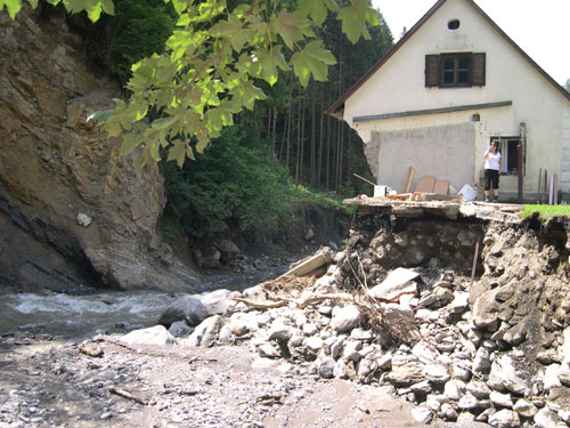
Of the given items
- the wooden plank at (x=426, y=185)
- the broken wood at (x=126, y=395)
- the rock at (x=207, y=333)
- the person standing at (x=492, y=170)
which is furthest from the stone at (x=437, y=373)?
the wooden plank at (x=426, y=185)

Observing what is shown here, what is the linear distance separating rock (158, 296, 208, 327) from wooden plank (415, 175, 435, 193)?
7.95 m

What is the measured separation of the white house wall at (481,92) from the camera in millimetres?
16844

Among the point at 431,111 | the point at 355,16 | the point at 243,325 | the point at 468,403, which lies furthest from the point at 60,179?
the point at 355,16

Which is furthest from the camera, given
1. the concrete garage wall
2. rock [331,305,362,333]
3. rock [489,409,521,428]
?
the concrete garage wall

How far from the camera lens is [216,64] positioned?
2.74 metres

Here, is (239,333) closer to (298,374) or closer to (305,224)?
(298,374)

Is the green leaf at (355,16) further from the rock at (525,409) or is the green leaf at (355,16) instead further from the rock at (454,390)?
the rock at (454,390)

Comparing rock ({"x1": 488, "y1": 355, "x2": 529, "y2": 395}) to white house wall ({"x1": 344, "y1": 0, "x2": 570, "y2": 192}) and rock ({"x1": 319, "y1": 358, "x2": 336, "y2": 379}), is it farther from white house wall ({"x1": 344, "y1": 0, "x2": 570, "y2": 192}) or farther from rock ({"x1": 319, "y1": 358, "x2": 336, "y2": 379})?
white house wall ({"x1": 344, "y1": 0, "x2": 570, "y2": 192})

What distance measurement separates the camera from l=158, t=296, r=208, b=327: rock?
39.5 ft

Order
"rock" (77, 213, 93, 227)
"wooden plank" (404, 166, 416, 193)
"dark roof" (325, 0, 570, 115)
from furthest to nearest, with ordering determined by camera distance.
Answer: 1. "rock" (77, 213, 93, 227)
2. "wooden plank" (404, 166, 416, 193)
3. "dark roof" (325, 0, 570, 115)

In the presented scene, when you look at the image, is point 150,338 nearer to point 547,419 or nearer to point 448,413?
point 448,413

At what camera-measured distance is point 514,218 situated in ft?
29.3

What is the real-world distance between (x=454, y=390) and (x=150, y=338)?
5.55 meters

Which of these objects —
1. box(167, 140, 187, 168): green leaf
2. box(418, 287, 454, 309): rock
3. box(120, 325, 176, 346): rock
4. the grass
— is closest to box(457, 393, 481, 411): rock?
box(418, 287, 454, 309): rock
